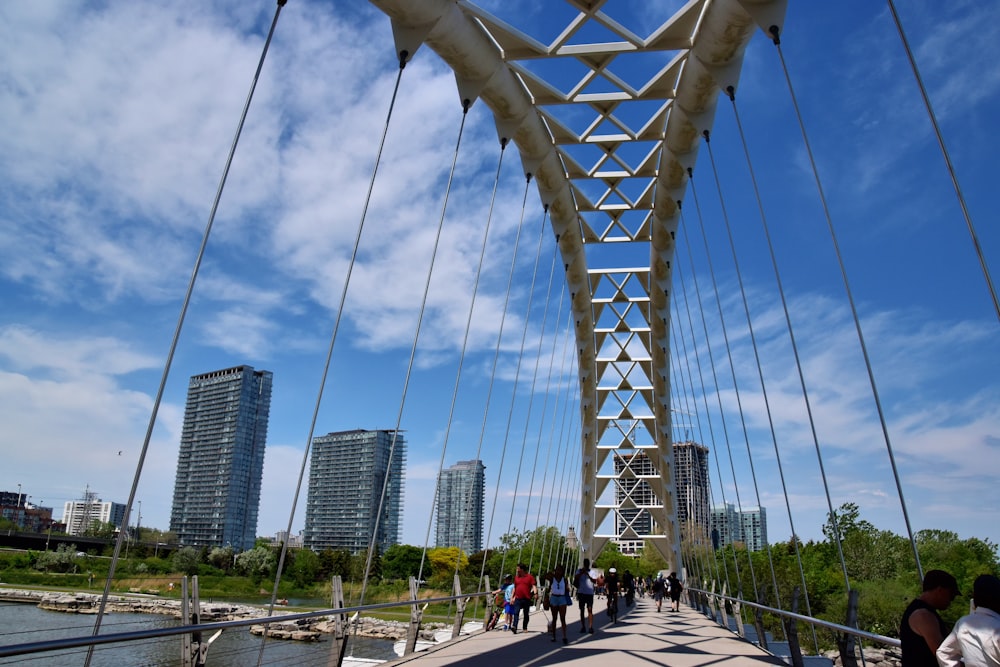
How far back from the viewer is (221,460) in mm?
120125

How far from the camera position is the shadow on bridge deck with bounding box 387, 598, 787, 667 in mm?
9047

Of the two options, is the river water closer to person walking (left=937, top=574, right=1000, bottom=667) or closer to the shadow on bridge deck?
the shadow on bridge deck

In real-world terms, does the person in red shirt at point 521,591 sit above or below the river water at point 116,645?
above

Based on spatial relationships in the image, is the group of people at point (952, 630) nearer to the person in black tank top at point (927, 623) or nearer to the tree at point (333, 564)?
the person in black tank top at point (927, 623)

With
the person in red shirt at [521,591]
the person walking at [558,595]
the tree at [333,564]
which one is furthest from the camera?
the tree at [333,564]

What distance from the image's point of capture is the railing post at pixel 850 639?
595 centimetres

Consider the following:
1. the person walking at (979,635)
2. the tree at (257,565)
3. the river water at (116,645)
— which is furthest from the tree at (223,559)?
the person walking at (979,635)

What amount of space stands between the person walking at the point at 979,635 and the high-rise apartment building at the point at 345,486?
412ft

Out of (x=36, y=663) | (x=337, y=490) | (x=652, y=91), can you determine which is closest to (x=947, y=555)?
(x=652, y=91)

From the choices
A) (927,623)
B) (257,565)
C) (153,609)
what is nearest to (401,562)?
(257,565)

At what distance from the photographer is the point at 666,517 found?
37312 millimetres

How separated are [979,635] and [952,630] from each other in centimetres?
15

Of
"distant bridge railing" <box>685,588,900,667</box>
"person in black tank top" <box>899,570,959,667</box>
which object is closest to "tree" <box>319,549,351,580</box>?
"distant bridge railing" <box>685,588,900,667</box>

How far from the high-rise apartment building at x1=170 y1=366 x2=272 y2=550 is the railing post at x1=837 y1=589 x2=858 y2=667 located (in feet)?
394
